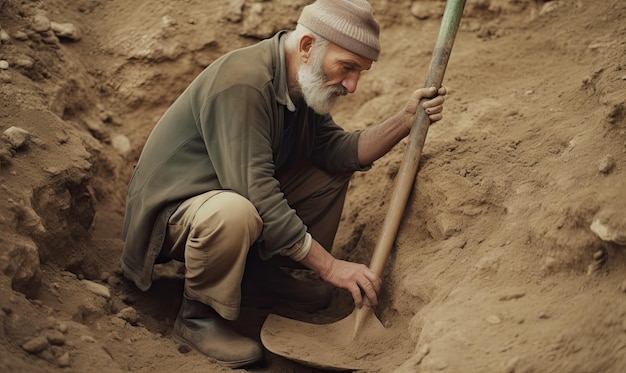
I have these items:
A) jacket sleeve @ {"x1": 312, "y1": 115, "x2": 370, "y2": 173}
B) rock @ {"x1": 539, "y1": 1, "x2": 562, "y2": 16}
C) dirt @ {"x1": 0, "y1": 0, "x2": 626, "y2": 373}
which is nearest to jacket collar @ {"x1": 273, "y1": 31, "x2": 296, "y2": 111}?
jacket sleeve @ {"x1": 312, "y1": 115, "x2": 370, "y2": 173}

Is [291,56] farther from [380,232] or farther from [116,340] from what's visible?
[116,340]

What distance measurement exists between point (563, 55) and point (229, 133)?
2.16 meters

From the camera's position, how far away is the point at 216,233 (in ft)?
10.3

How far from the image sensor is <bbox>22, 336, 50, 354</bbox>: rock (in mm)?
2717

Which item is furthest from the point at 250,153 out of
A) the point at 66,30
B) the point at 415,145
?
the point at 66,30

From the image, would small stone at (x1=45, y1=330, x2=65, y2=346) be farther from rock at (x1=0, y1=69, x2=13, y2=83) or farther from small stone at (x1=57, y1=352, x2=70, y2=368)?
rock at (x1=0, y1=69, x2=13, y2=83)

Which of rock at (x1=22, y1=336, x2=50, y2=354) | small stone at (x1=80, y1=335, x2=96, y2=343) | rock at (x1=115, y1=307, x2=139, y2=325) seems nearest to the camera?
→ rock at (x1=22, y1=336, x2=50, y2=354)

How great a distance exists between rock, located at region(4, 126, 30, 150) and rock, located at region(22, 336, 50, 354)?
3.63 ft

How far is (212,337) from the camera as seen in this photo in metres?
3.43

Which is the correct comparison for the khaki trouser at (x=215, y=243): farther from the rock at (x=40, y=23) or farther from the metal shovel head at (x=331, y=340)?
the rock at (x=40, y=23)

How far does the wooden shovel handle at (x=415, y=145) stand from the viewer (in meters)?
3.53

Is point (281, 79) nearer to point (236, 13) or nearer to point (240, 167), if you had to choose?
point (240, 167)

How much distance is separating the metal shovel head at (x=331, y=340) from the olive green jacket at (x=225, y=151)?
1.25 ft

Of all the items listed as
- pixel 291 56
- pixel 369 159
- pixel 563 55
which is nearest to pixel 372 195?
pixel 369 159
